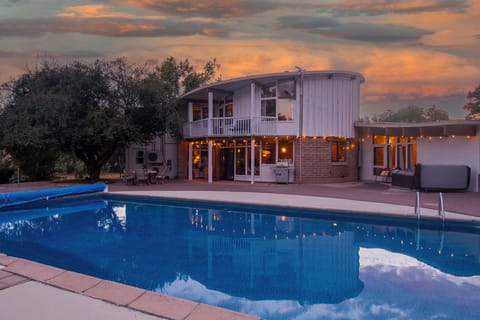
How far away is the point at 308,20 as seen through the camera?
16.3 metres

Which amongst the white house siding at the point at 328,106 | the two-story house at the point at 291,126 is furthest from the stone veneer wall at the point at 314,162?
the white house siding at the point at 328,106

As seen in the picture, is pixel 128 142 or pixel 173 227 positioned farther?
pixel 128 142

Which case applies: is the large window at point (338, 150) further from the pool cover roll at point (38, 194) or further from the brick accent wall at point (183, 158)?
the pool cover roll at point (38, 194)

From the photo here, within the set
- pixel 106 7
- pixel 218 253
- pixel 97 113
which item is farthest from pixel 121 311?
pixel 106 7

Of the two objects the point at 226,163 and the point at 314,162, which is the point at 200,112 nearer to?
the point at 226,163

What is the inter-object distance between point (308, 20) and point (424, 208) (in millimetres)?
11110

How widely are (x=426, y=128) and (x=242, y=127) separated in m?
7.62

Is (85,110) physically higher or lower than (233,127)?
higher

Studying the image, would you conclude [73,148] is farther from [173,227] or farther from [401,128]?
[401,128]

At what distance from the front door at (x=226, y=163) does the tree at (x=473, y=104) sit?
27.9 m

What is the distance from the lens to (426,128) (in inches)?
520

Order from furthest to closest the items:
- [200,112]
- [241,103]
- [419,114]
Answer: [419,114]
[200,112]
[241,103]

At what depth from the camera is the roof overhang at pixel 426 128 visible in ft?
40.2

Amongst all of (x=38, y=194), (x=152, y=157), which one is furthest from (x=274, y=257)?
(x=152, y=157)
